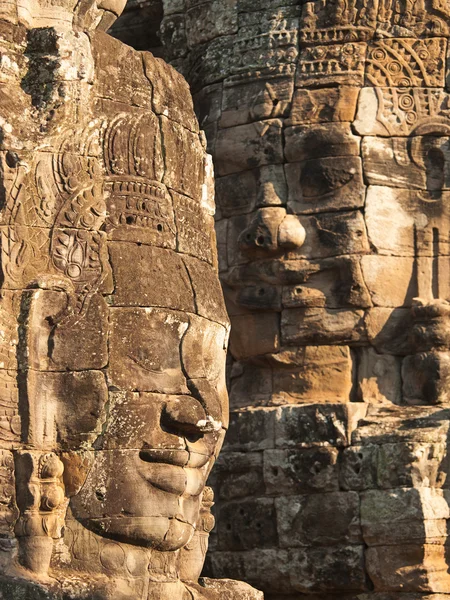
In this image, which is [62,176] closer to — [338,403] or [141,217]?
[141,217]

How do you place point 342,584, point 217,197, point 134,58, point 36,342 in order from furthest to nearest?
1. point 217,197
2. point 342,584
3. point 134,58
4. point 36,342

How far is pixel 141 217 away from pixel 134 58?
3.26 feet

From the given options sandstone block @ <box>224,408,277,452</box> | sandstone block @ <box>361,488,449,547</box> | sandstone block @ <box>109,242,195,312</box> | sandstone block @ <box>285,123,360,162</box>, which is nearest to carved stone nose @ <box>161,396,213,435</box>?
sandstone block @ <box>109,242,195,312</box>

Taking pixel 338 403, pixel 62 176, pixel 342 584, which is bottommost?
pixel 342 584

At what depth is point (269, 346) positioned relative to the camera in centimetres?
1608

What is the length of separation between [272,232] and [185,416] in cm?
521

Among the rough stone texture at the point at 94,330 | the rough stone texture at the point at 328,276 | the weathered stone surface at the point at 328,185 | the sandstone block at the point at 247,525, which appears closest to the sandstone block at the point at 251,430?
the rough stone texture at the point at 328,276

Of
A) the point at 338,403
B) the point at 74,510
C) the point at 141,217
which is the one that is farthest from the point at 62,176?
the point at 338,403

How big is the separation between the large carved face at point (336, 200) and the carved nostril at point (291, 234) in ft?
0.04

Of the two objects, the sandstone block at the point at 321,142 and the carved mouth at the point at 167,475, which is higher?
the sandstone block at the point at 321,142

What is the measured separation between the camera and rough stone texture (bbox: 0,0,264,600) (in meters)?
10.7

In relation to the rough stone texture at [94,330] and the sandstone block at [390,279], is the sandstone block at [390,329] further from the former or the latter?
the rough stone texture at [94,330]

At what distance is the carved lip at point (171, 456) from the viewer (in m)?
10.9

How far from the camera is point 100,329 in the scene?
35.7ft
